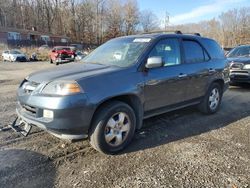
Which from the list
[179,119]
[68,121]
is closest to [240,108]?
[179,119]

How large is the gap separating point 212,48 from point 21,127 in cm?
446

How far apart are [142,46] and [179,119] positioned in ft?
6.64

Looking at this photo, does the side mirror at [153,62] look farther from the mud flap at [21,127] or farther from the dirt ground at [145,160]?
the mud flap at [21,127]

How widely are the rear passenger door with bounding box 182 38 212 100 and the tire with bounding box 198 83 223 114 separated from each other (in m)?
0.24

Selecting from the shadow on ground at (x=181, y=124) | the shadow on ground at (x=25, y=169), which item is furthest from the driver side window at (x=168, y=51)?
the shadow on ground at (x=25, y=169)

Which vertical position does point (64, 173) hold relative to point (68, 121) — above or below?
below

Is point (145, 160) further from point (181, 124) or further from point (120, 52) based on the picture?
point (120, 52)

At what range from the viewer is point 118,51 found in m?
4.62

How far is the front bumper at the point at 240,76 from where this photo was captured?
9.00 meters

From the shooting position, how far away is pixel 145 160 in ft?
12.2

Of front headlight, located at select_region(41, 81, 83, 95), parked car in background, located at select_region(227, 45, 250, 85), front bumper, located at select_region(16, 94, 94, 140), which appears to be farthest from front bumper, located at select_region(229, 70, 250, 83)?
front headlight, located at select_region(41, 81, 83, 95)

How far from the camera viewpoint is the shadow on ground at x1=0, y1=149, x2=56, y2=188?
123 inches

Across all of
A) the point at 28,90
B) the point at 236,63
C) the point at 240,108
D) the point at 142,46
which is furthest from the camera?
the point at 236,63

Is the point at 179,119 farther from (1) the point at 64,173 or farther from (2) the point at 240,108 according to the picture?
(1) the point at 64,173
